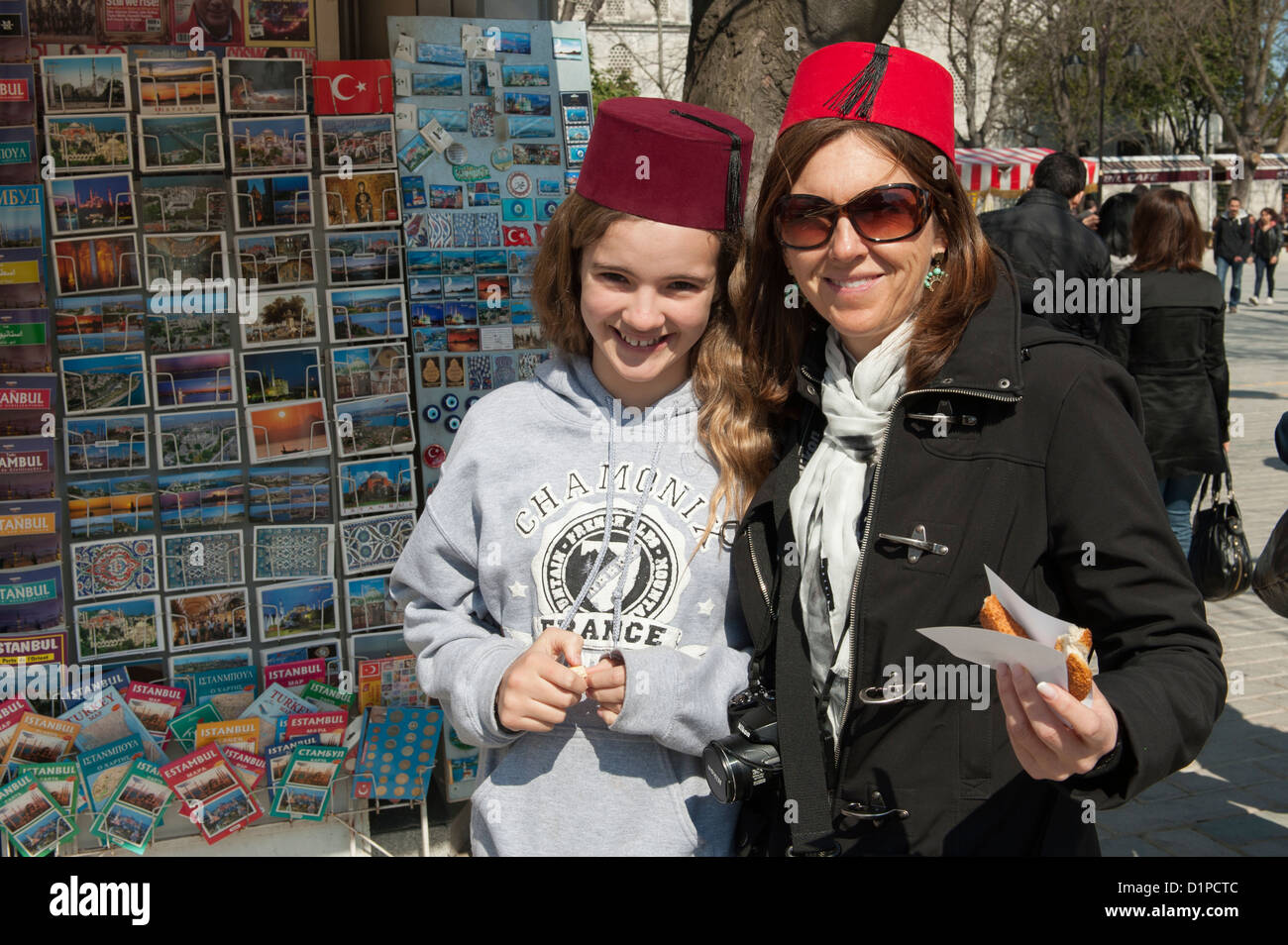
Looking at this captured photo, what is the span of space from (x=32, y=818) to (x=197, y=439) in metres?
1.25

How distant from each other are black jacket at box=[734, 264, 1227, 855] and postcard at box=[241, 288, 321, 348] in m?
2.59

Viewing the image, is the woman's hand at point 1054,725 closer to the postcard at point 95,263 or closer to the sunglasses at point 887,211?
the sunglasses at point 887,211

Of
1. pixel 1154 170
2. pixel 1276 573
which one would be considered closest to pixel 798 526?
pixel 1276 573

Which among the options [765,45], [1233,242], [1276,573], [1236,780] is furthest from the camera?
[1233,242]

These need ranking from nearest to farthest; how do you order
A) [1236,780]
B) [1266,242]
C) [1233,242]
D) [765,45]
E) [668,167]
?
1. [668,167]
2. [765,45]
3. [1236,780]
4. [1233,242]
5. [1266,242]

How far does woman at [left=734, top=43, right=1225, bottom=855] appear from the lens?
1549mm

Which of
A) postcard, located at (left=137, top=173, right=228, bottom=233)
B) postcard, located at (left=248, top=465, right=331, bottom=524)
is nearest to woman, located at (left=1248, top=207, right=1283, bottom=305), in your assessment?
postcard, located at (left=248, top=465, right=331, bottom=524)

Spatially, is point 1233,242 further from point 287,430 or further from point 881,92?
point 881,92

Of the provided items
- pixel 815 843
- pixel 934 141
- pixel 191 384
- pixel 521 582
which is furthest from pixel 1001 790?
pixel 191 384

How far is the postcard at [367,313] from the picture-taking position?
377 cm

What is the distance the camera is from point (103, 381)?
3.56 m

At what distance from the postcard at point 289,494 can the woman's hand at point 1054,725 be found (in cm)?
290

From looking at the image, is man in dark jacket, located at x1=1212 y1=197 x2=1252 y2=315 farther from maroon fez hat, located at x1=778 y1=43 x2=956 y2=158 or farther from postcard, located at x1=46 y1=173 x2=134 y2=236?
maroon fez hat, located at x1=778 y1=43 x2=956 y2=158

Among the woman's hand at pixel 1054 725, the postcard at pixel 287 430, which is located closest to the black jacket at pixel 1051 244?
the postcard at pixel 287 430
